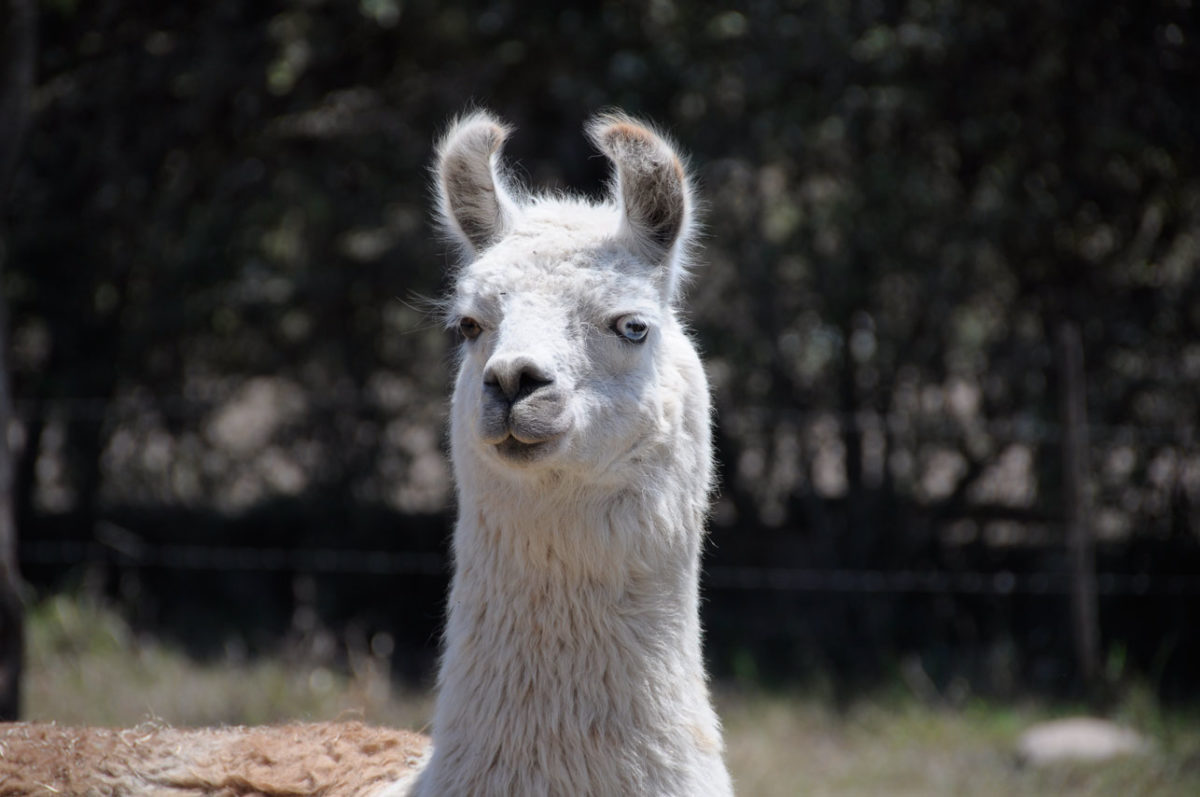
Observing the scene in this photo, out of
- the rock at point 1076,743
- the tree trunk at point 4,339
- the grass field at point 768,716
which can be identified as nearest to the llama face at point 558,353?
the tree trunk at point 4,339

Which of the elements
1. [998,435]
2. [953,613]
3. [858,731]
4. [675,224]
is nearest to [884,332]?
[998,435]

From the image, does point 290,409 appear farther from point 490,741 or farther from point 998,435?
point 490,741

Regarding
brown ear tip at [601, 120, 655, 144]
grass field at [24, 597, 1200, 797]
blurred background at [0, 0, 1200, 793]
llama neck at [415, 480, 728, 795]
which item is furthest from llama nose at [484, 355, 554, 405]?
blurred background at [0, 0, 1200, 793]

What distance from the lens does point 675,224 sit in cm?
290

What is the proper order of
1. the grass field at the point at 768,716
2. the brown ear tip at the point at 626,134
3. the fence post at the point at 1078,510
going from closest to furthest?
the brown ear tip at the point at 626,134
the grass field at the point at 768,716
the fence post at the point at 1078,510

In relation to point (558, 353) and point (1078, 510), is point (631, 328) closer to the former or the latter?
point (558, 353)

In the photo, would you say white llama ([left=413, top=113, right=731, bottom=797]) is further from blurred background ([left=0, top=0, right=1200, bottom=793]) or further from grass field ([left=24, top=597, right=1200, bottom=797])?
blurred background ([left=0, top=0, right=1200, bottom=793])

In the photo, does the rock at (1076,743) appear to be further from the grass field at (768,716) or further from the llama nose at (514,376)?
the llama nose at (514,376)

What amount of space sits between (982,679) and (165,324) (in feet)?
17.4

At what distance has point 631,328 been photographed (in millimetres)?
2688

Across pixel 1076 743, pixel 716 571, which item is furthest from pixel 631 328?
pixel 716 571

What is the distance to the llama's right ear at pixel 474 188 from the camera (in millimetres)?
3016

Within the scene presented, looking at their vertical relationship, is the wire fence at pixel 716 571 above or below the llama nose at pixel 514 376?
below

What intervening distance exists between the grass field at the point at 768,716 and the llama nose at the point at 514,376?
3.03 meters
